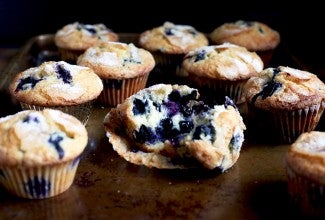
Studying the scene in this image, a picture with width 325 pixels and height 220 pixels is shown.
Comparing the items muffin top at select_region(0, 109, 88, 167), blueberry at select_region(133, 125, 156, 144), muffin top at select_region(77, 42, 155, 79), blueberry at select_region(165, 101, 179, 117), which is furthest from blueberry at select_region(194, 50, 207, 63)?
muffin top at select_region(0, 109, 88, 167)

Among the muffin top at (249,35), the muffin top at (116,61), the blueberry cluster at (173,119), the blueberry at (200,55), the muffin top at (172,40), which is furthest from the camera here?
the muffin top at (249,35)

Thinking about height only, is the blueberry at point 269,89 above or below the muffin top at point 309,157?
below

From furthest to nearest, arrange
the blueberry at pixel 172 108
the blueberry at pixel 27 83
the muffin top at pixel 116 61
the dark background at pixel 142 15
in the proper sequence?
the dark background at pixel 142 15, the muffin top at pixel 116 61, the blueberry at pixel 27 83, the blueberry at pixel 172 108

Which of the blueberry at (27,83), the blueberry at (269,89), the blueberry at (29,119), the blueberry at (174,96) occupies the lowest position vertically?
the blueberry at (27,83)

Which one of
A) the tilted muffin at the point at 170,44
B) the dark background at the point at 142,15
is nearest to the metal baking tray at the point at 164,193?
the tilted muffin at the point at 170,44

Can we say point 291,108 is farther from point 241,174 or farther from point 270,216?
point 270,216

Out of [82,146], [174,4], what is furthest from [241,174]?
[174,4]

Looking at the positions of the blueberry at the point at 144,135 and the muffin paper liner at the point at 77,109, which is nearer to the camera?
the blueberry at the point at 144,135

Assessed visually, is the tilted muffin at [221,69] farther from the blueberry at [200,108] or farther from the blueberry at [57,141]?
the blueberry at [57,141]
